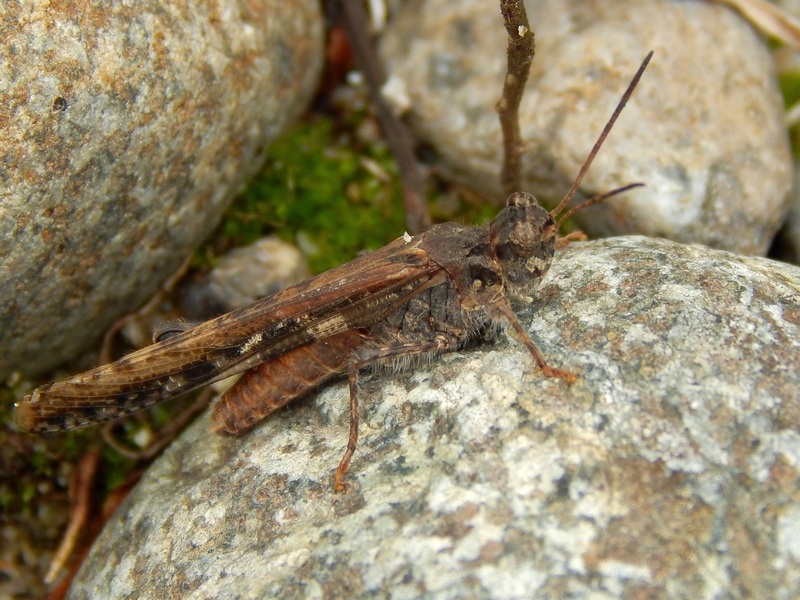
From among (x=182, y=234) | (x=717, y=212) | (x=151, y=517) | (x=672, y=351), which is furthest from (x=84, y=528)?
(x=717, y=212)

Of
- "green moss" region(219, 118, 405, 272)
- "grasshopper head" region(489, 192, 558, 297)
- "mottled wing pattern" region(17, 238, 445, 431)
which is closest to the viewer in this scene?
"grasshopper head" region(489, 192, 558, 297)

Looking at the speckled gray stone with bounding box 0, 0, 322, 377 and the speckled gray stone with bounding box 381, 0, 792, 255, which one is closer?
the speckled gray stone with bounding box 0, 0, 322, 377

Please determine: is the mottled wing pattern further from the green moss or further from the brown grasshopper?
the green moss

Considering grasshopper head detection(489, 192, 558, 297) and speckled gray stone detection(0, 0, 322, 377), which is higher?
speckled gray stone detection(0, 0, 322, 377)

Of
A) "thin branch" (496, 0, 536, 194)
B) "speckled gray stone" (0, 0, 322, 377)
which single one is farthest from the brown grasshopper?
"thin branch" (496, 0, 536, 194)

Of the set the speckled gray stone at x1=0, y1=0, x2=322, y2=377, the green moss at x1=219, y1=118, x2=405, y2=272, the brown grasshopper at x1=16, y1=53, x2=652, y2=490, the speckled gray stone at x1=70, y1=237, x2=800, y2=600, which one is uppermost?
the speckled gray stone at x1=0, y1=0, x2=322, y2=377

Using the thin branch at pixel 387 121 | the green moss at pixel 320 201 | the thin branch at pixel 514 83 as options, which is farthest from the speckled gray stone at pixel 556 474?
the green moss at pixel 320 201

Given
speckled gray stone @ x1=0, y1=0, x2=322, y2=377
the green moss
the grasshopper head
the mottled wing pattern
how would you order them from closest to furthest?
speckled gray stone @ x1=0, y1=0, x2=322, y2=377
the grasshopper head
the mottled wing pattern
the green moss

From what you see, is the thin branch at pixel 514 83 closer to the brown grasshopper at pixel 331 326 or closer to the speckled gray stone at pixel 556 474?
the brown grasshopper at pixel 331 326
